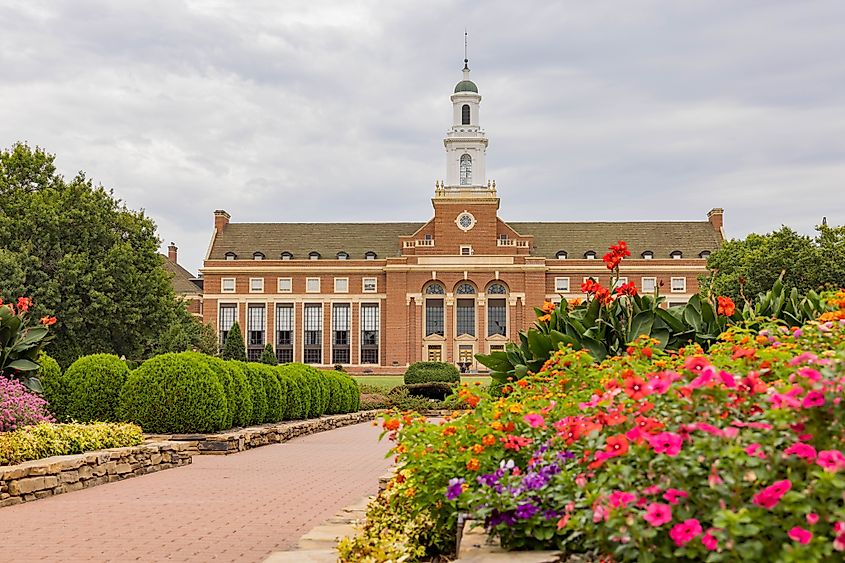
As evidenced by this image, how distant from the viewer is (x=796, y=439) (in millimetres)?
3359

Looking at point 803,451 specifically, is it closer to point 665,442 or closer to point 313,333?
point 665,442

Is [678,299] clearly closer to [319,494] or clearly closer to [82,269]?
[82,269]

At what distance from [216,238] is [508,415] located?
83659 mm

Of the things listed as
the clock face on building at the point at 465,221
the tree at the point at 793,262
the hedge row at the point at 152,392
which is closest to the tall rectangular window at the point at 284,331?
the clock face on building at the point at 465,221

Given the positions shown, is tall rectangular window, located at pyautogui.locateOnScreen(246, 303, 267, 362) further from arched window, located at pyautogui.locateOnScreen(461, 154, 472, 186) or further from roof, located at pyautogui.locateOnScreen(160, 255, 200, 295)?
arched window, located at pyautogui.locateOnScreen(461, 154, 472, 186)

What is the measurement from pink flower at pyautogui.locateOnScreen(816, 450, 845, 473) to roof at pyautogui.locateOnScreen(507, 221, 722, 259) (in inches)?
3182

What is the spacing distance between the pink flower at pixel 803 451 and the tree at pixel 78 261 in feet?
113

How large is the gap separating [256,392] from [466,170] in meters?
73.2

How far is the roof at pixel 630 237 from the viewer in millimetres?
83750

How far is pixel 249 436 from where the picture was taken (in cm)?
1689

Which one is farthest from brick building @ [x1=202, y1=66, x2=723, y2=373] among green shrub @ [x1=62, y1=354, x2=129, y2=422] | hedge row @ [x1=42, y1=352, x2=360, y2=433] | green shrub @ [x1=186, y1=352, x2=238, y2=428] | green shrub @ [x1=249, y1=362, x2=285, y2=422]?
green shrub @ [x1=62, y1=354, x2=129, y2=422]

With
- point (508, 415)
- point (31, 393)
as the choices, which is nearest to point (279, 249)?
point (31, 393)

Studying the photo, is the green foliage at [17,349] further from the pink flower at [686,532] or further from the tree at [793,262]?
the tree at [793,262]

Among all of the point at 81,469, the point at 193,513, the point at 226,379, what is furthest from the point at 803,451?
the point at 226,379
